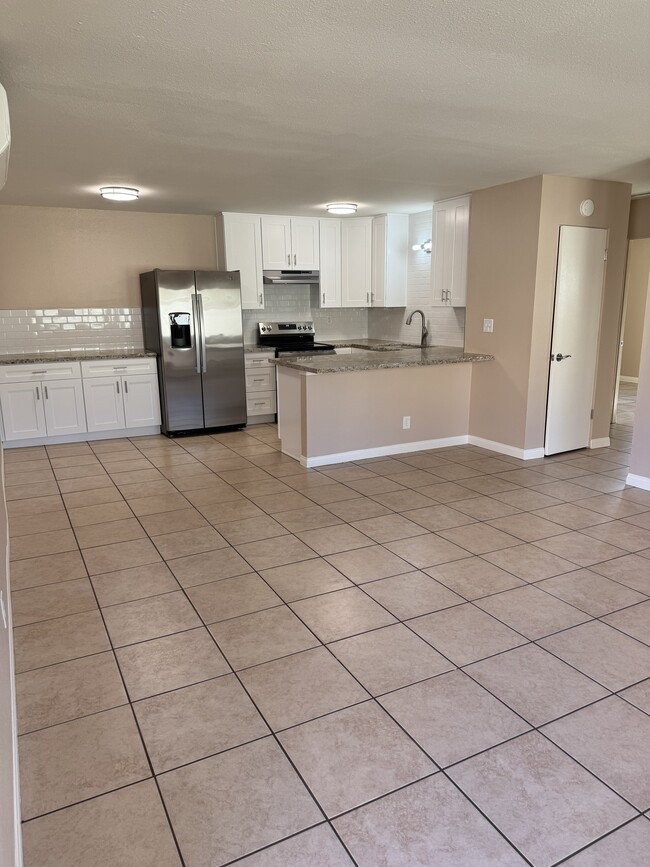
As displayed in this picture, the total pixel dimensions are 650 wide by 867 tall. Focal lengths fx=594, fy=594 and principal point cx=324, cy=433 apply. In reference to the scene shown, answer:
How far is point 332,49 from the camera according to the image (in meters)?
2.35

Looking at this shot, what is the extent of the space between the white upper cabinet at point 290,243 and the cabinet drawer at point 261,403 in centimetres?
145

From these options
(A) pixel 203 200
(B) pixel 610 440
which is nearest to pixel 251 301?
(A) pixel 203 200

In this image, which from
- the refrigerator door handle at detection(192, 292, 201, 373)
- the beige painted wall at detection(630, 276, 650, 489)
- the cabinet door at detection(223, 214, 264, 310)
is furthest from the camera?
the cabinet door at detection(223, 214, 264, 310)

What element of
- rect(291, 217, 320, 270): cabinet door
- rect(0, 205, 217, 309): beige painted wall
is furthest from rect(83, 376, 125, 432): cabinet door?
rect(291, 217, 320, 270): cabinet door

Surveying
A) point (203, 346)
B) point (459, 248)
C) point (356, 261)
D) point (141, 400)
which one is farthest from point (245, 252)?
point (459, 248)

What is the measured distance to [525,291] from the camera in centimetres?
507

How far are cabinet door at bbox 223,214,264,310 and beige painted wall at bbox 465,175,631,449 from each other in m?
2.44

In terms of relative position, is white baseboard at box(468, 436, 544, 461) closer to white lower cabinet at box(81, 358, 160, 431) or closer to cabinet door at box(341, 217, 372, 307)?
cabinet door at box(341, 217, 372, 307)

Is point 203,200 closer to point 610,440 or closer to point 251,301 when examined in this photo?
point 251,301

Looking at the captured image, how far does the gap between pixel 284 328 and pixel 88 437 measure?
8.56ft

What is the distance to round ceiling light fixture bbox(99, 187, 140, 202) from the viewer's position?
5.10 metres

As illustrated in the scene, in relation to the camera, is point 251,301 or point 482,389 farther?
point 251,301

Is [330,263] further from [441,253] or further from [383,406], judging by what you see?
[383,406]

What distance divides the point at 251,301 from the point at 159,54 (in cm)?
442
